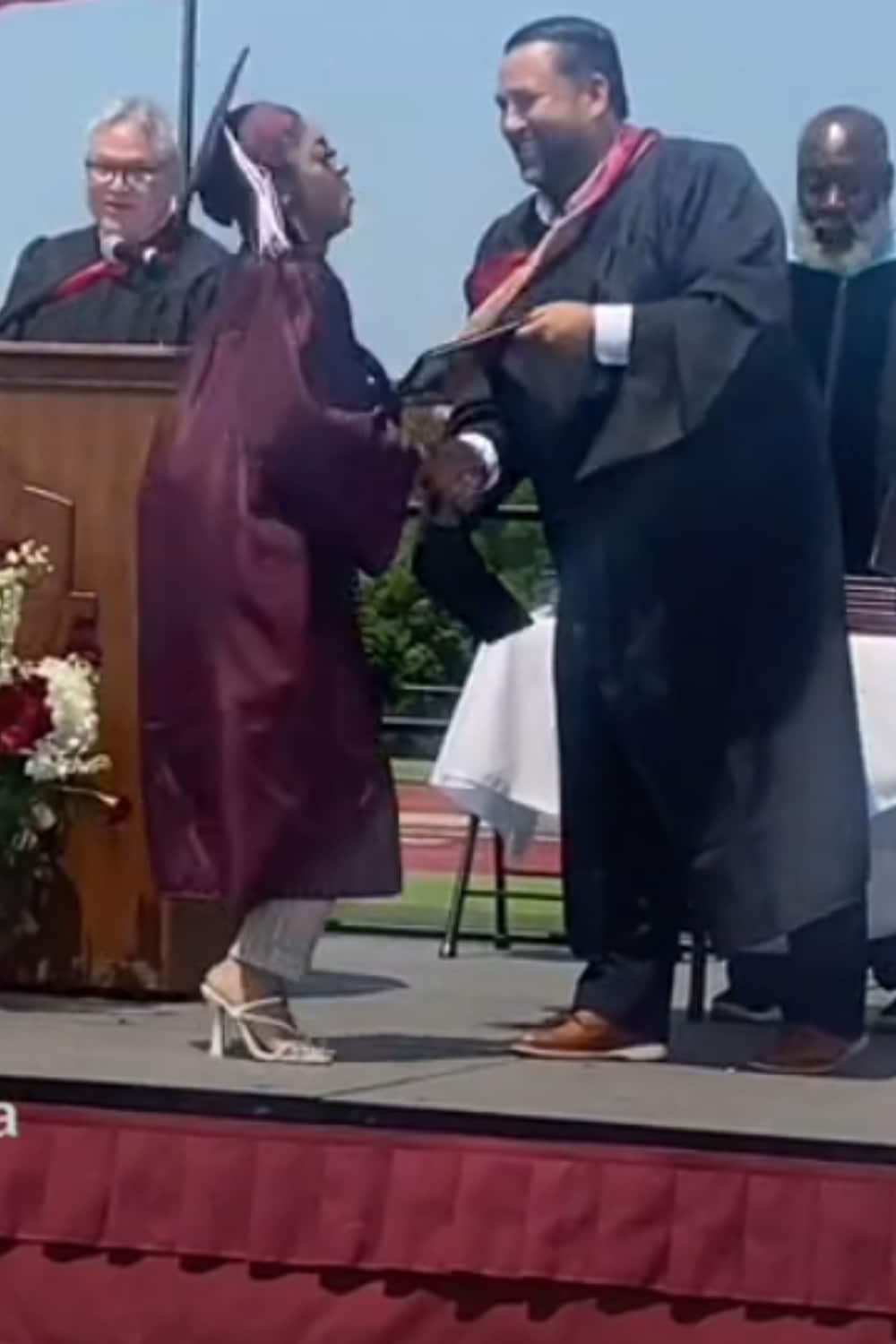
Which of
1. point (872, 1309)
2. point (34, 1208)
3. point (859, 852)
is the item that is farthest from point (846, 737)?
point (34, 1208)

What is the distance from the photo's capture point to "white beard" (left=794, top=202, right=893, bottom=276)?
461cm

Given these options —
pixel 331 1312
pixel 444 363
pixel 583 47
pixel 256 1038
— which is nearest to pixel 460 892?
pixel 256 1038

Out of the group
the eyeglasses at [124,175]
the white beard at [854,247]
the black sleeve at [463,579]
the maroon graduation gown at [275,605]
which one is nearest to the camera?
the maroon graduation gown at [275,605]

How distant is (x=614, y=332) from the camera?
426 centimetres

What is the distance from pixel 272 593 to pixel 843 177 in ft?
3.13

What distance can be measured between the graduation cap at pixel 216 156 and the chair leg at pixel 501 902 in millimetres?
1437

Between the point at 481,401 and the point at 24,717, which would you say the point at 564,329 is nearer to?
the point at 481,401

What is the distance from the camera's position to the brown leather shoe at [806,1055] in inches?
175

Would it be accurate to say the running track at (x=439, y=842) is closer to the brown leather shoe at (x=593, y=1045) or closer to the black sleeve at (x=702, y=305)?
the brown leather shoe at (x=593, y=1045)

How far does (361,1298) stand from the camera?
13.1 feet

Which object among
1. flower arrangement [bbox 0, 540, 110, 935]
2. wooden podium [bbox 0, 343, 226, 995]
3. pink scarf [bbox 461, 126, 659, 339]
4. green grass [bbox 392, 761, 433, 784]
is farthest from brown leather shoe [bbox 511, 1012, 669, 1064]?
pink scarf [bbox 461, 126, 659, 339]

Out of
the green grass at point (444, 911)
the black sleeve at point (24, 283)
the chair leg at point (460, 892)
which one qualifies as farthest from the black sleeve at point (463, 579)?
the green grass at point (444, 911)

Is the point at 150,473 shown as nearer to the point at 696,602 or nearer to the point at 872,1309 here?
the point at 696,602

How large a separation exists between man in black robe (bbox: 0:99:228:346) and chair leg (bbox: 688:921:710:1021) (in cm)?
116
